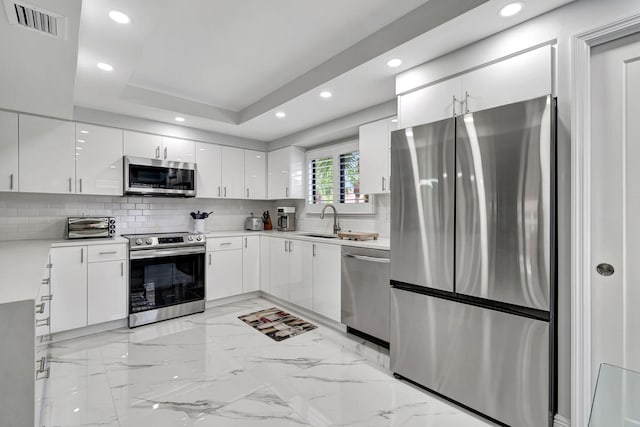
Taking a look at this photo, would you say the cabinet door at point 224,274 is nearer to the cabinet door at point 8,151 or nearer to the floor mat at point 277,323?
the floor mat at point 277,323

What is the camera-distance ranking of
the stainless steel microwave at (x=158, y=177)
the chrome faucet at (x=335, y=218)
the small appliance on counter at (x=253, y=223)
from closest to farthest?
the stainless steel microwave at (x=158, y=177) < the chrome faucet at (x=335, y=218) < the small appliance on counter at (x=253, y=223)

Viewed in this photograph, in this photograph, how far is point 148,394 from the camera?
208 centimetres

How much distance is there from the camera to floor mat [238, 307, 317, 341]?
10.2ft

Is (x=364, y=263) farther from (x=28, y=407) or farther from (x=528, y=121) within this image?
(x=28, y=407)

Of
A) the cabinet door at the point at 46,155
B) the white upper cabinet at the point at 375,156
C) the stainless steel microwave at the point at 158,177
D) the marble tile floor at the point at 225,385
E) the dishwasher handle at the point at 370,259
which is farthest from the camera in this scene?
the stainless steel microwave at the point at 158,177

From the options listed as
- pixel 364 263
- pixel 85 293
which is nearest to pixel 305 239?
pixel 364 263

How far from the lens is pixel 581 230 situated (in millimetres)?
1553

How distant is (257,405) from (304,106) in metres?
2.59

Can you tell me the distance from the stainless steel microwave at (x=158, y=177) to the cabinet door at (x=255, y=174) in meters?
0.79

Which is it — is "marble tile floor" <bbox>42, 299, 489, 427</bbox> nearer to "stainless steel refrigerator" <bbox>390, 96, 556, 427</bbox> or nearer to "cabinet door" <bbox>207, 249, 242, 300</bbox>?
"stainless steel refrigerator" <bbox>390, 96, 556, 427</bbox>

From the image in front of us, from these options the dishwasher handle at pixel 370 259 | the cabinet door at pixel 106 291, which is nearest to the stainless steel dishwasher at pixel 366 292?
the dishwasher handle at pixel 370 259

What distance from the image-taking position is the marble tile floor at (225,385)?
6.06 ft

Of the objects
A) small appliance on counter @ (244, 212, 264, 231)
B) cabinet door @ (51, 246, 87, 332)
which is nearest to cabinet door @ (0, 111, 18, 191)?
cabinet door @ (51, 246, 87, 332)

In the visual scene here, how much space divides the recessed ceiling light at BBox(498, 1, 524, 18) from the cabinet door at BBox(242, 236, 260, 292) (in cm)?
345
